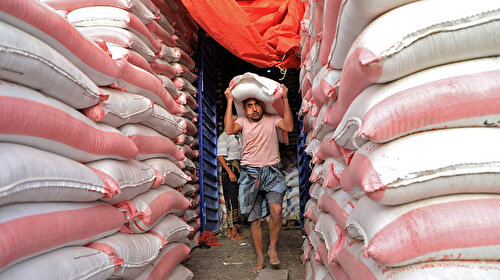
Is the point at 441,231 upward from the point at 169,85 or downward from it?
downward

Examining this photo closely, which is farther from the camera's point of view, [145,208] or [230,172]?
[230,172]

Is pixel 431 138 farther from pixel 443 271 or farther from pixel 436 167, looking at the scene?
pixel 443 271

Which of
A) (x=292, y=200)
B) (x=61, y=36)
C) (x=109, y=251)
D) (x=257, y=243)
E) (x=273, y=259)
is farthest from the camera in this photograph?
(x=292, y=200)

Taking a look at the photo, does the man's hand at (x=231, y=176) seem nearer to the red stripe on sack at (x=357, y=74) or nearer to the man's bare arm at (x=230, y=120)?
the man's bare arm at (x=230, y=120)

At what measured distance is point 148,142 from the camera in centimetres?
221

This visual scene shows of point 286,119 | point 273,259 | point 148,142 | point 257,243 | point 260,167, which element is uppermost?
point 286,119

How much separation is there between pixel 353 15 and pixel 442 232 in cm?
73

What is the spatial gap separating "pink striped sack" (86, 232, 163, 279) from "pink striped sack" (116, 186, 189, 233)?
0.05m

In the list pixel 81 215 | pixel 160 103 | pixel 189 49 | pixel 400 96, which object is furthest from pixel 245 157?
pixel 400 96

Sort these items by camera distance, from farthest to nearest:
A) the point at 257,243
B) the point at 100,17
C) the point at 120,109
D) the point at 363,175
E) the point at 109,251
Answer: the point at 257,243 < the point at 100,17 < the point at 120,109 < the point at 109,251 < the point at 363,175

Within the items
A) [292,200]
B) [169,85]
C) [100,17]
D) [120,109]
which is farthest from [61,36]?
[292,200]

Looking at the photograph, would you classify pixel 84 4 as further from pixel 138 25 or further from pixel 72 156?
pixel 72 156

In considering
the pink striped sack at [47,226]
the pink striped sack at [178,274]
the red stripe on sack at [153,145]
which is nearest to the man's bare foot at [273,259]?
the pink striped sack at [178,274]

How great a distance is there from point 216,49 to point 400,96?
15.0 feet
